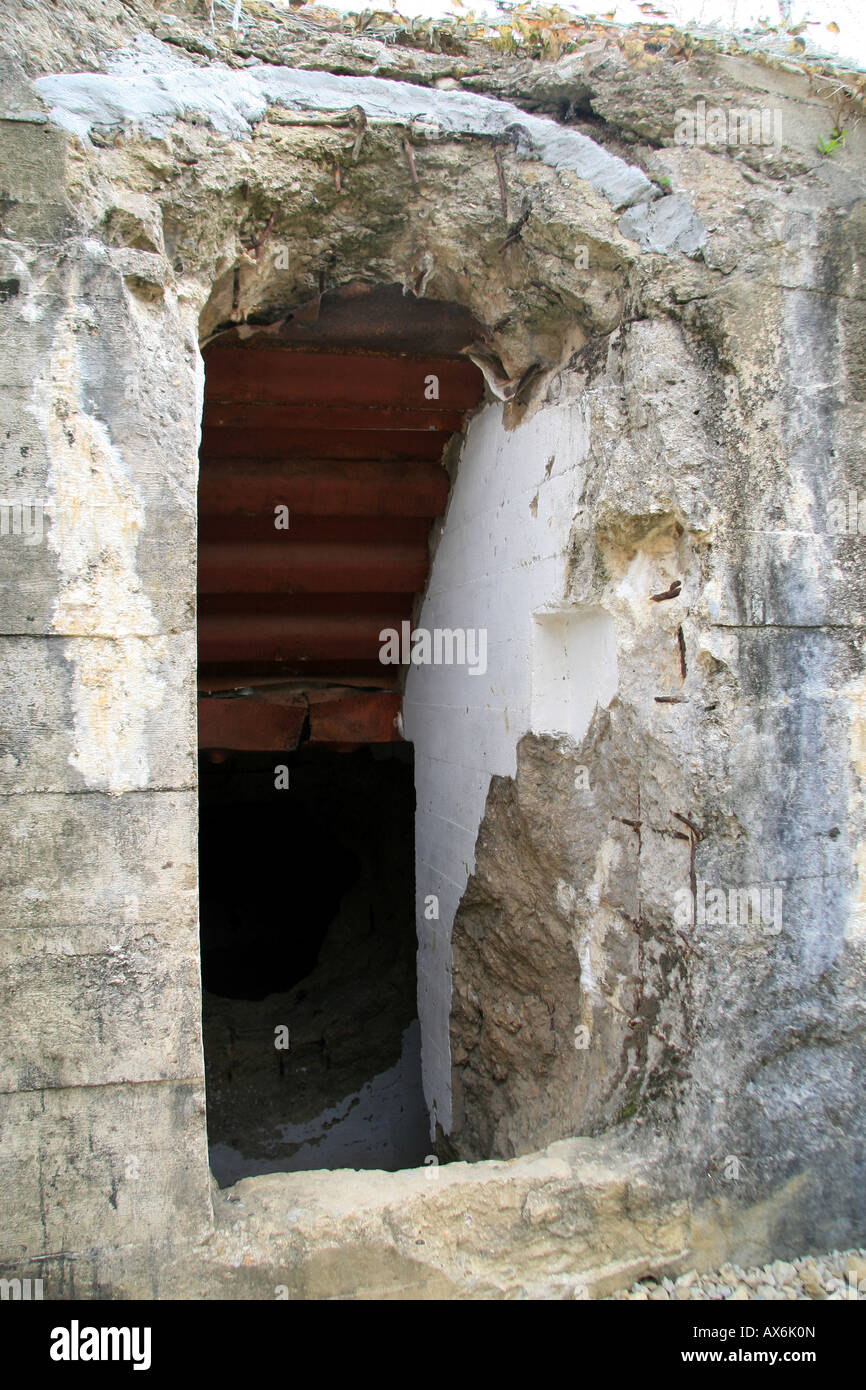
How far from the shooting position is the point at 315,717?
5.06 metres

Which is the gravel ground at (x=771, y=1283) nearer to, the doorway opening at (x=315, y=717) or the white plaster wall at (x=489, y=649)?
the white plaster wall at (x=489, y=649)

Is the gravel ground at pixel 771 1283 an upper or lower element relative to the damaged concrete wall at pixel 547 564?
lower

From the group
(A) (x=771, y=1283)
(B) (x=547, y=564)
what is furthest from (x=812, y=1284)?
(B) (x=547, y=564)

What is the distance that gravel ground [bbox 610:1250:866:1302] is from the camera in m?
2.36

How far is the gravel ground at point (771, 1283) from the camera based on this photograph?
236 cm

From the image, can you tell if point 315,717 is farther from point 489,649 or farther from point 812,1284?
point 812,1284

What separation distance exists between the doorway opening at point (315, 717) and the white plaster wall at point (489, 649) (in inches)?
12.9

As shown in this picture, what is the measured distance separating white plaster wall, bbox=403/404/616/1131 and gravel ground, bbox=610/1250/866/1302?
1.62 metres

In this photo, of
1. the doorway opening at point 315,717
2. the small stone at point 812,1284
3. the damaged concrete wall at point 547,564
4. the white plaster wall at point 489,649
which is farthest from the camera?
the doorway opening at point 315,717

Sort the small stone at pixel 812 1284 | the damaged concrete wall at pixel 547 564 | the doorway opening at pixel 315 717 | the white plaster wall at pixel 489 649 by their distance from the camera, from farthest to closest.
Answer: the doorway opening at pixel 315 717 < the white plaster wall at pixel 489 649 < the small stone at pixel 812 1284 < the damaged concrete wall at pixel 547 564

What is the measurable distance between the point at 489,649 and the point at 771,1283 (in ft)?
7.51

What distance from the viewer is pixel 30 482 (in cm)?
220

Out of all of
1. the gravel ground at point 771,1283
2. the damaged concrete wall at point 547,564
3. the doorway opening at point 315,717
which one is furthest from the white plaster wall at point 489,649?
the gravel ground at point 771,1283

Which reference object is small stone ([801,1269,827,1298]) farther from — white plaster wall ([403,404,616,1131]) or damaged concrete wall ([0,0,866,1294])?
white plaster wall ([403,404,616,1131])
